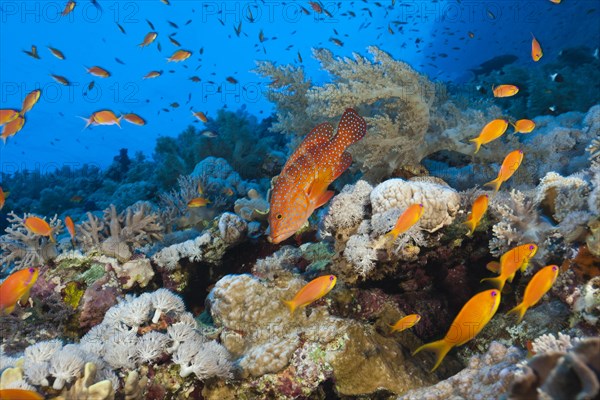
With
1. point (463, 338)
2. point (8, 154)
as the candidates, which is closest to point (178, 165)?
point (463, 338)

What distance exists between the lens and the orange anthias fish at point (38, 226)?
4.02m

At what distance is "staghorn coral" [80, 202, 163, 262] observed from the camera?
4.36 m

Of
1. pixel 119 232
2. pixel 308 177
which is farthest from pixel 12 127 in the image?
pixel 308 177

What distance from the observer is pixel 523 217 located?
9.45ft

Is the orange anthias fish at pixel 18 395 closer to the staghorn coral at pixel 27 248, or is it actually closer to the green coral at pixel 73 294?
the green coral at pixel 73 294

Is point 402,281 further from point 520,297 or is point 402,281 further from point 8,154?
point 8,154

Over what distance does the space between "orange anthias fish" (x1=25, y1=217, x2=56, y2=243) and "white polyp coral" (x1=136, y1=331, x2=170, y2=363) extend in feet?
7.57

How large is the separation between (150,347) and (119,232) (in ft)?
7.46

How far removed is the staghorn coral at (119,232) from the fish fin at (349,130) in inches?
118

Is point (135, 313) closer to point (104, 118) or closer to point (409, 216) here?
point (409, 216)

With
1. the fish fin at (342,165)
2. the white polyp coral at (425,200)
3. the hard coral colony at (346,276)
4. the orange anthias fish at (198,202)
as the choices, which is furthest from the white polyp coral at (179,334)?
the orange anthias fish at (198,202)

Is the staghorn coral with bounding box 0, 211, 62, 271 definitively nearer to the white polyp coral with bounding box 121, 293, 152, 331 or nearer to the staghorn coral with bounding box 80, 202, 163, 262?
the staghorn coral with bounding box 80, 202, 163, 262

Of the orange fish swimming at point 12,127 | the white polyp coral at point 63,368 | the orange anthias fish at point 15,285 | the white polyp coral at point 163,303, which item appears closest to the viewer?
the white polyp coral at point 63,368

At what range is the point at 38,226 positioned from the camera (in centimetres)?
405
